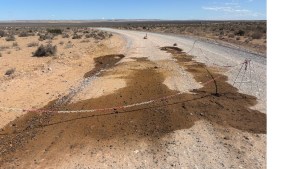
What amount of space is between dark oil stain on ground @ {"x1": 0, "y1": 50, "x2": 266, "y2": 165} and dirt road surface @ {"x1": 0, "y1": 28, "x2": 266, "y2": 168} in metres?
0.02

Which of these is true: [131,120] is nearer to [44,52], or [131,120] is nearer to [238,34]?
[44,52]

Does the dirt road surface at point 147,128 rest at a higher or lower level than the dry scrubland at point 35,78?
lower

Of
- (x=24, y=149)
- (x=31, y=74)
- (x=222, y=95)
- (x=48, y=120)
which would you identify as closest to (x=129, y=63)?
(x=31, y=74)

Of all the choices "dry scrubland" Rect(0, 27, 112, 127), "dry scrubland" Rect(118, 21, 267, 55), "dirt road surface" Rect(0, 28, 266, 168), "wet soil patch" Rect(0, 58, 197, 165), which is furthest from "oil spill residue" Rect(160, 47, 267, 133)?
"dry scrubland" Rect(118, 21, 267, 55)

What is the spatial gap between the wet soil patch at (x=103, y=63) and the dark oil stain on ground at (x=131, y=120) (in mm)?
5757

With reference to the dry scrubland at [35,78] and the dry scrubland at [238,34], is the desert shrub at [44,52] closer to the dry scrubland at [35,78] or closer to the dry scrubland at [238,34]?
the dry scrubland at [35,78]

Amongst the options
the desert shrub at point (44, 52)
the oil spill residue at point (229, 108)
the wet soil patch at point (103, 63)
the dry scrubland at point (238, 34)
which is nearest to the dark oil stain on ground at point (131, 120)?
the oil spill residue at point (229, 108)

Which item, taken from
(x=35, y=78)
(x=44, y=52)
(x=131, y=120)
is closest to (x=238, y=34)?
(x=44, y=52)

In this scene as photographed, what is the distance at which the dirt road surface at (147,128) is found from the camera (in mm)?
7281

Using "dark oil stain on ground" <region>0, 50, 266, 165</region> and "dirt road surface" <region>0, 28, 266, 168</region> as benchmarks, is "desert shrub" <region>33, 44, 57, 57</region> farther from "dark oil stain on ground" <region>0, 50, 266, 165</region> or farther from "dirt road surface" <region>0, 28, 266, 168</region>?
"dark oil stain on ground" <region>0, 50, 266, 165</region>

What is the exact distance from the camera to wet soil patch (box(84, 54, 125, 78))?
1845 centimetres

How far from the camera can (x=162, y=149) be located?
7.68 metres

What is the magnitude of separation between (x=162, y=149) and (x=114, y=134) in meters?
1.52

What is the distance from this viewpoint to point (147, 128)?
353 inches
